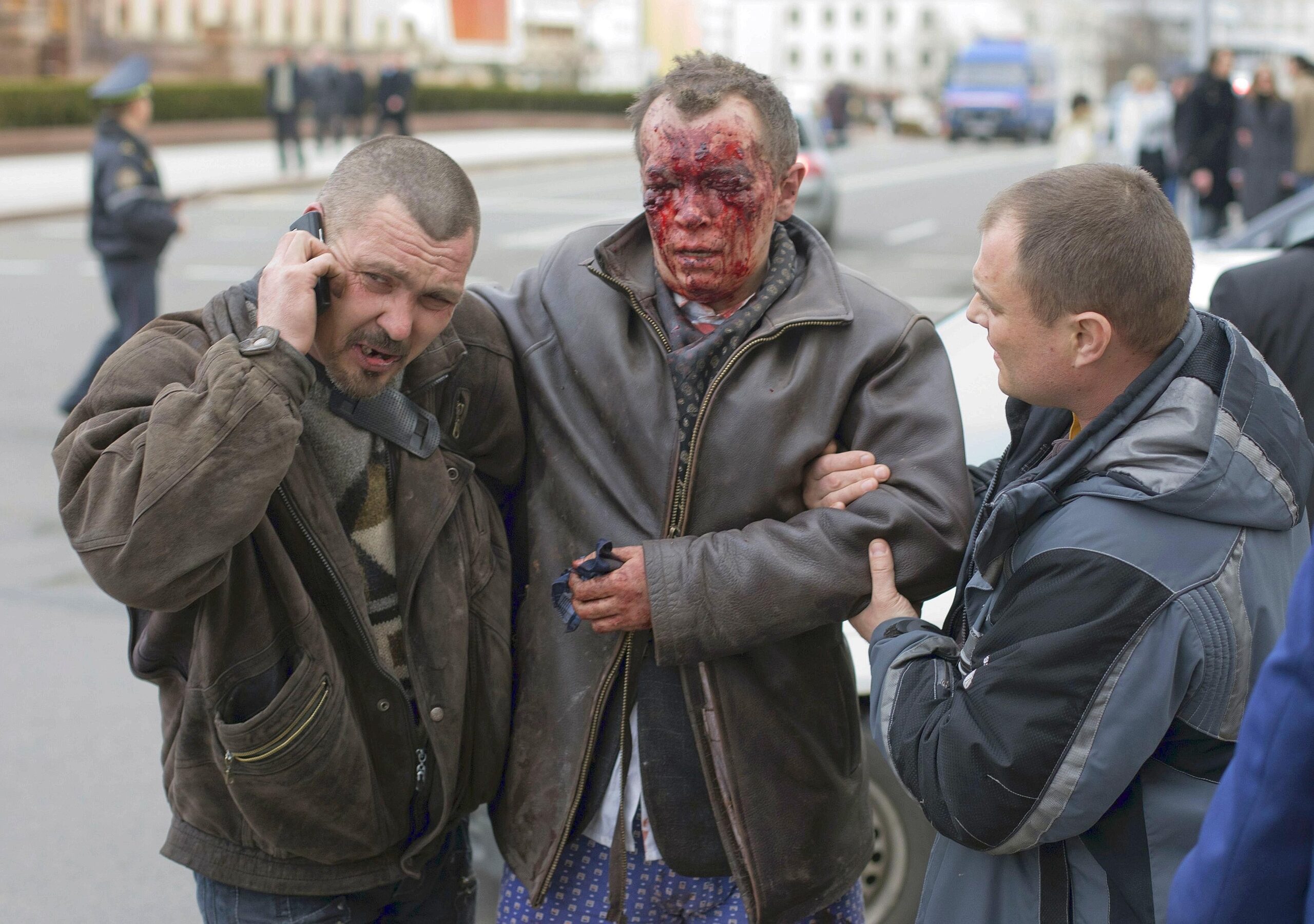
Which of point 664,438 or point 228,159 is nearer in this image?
point 664,438

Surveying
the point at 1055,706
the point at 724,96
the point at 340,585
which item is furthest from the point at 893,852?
the point at 724,96

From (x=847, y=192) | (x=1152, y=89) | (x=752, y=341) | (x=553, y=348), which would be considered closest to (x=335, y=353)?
(x=553, y=348)

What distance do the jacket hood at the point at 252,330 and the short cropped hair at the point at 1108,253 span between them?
92cm

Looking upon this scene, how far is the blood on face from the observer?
2.24 metres

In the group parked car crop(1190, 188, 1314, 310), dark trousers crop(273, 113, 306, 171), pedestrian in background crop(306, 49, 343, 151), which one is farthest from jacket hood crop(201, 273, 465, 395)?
Result: pedestrian in background crop(306, 49, 343, 151)

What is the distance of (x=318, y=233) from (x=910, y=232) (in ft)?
53.6

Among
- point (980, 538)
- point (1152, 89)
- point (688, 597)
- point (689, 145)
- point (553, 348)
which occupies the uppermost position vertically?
point (1152, 89)

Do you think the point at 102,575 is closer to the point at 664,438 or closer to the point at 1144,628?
the point at 664,438

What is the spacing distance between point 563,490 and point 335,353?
0.46 metres

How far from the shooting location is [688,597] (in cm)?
216

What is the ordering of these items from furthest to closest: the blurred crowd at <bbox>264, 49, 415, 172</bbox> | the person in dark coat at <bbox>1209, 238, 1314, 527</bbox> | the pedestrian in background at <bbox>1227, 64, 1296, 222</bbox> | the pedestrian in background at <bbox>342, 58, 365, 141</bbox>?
the pedestrian in background at <bbox>342, 58, 365, 141</bbox> < the blurred crowd at <bbox>264, 49, 415, 172</bbox> < the pedestrian in background at <bbox>1227, 64, 1296, 222</bbox> < the person in dark coat at <bbox>1209, 238, 1314, 527</bbox>

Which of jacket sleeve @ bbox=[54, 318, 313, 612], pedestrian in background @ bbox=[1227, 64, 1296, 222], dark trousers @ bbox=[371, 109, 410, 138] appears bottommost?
jacket sleeve @ bbox=[54, 318, 313, 612]

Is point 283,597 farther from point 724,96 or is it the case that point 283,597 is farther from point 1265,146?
point 1265,146

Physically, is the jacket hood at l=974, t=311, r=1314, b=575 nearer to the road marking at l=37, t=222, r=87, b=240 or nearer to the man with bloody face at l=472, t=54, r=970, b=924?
the man with bloody face at l=472, t=54, r=970, b=924
